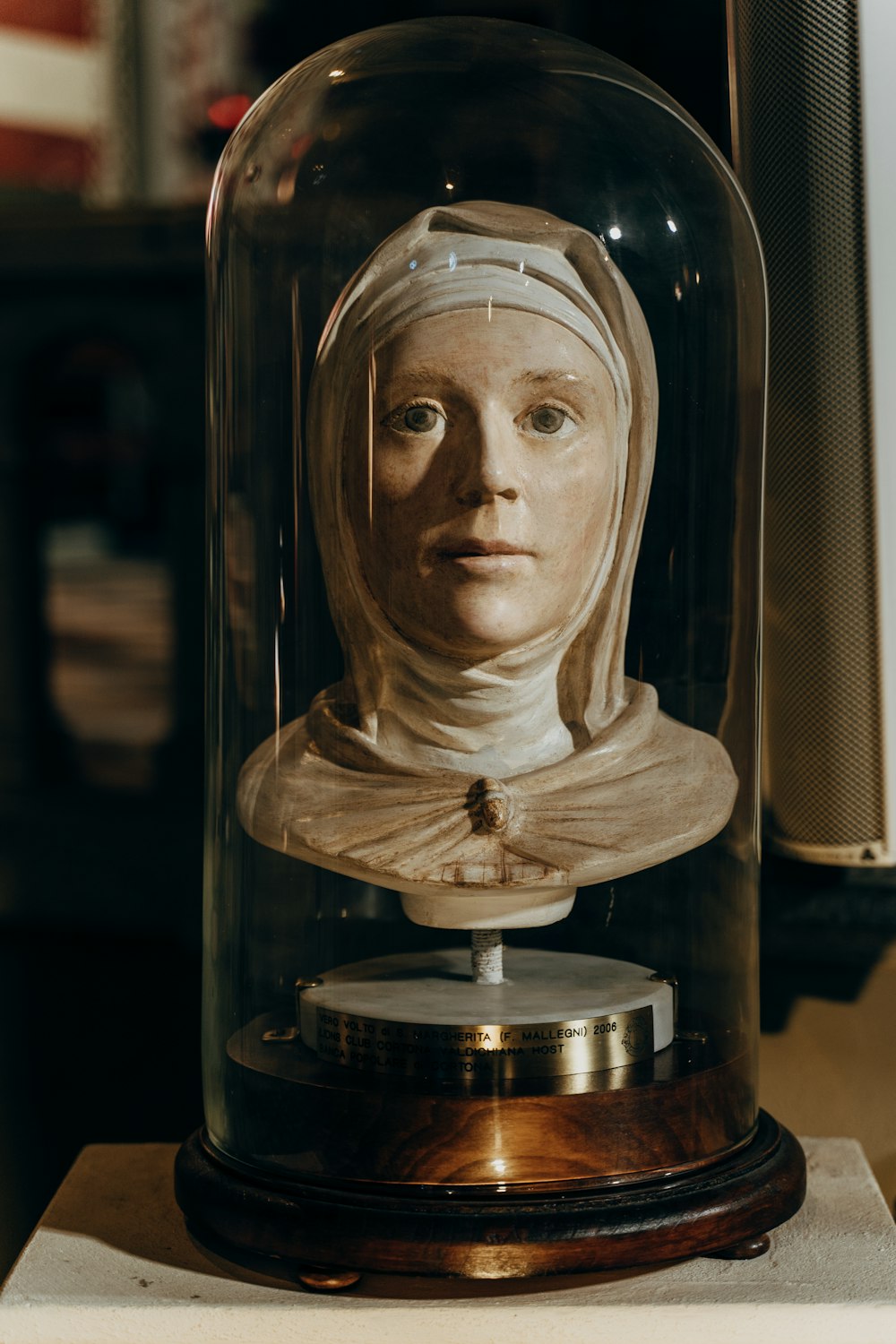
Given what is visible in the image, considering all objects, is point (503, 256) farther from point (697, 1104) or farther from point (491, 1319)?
point (491, 1319)

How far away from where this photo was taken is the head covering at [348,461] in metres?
1.04

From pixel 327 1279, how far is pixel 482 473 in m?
0.52

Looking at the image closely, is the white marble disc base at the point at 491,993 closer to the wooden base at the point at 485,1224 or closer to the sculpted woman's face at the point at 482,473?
the wooden base at the point at 485,1224

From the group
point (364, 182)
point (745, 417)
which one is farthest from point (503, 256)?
point (745, 417)

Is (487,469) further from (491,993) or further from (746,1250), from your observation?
(746,1250)

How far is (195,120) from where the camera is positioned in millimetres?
3570

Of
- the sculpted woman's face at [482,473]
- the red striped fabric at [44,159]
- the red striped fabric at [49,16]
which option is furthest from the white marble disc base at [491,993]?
the red striped fabric at [49,16]

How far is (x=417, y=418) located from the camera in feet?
3.40

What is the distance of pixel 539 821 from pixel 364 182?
18.3 inches

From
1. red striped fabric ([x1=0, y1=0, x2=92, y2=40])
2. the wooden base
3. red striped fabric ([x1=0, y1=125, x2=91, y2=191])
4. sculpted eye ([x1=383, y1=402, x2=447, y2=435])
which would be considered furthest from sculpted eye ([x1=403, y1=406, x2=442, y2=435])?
red striped fabric ([x1=0, y1=0, x2=92, y2=40])

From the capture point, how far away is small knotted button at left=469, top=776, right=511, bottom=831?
39.9 inches

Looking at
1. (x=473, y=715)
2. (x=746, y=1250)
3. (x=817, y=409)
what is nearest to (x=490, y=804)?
(x=473, y=715)

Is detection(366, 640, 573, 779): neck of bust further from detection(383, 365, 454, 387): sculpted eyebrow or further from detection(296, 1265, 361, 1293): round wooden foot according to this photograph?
detection(296, 1265, 361, 1293): round wooden foot

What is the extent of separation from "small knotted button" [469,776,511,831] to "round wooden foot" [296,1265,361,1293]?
0.97 feet
